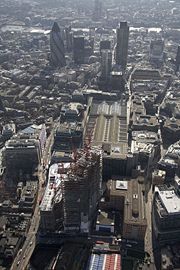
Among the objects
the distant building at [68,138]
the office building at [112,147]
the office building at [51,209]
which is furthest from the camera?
the distant building at [68,138]

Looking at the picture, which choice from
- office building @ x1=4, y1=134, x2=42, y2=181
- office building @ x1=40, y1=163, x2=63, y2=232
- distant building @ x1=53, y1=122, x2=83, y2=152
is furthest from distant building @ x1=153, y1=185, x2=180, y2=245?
office building @ x1=4, y1=134, x2=42, y2=181

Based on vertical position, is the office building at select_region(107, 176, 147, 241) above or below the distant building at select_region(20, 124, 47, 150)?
below

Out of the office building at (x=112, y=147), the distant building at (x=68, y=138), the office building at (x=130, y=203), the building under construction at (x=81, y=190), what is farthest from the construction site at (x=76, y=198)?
the distant building at (x=68, y=138)

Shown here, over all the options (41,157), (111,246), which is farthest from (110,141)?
(111,246)

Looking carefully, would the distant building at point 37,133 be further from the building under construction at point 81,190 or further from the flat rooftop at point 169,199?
the flat rooftop at point 169,199

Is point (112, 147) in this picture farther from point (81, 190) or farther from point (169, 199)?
point (81, 190)

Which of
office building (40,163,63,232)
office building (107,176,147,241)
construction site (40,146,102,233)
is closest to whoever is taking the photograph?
construction site (40,146,102,233)

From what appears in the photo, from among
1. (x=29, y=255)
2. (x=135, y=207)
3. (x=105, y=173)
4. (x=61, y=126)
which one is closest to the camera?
(x=29, y=255)

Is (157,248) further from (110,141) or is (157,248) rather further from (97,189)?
(110,141)

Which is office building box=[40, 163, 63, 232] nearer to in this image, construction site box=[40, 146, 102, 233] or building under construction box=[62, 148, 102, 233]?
construction site box=[40, 146, 102, 233]
